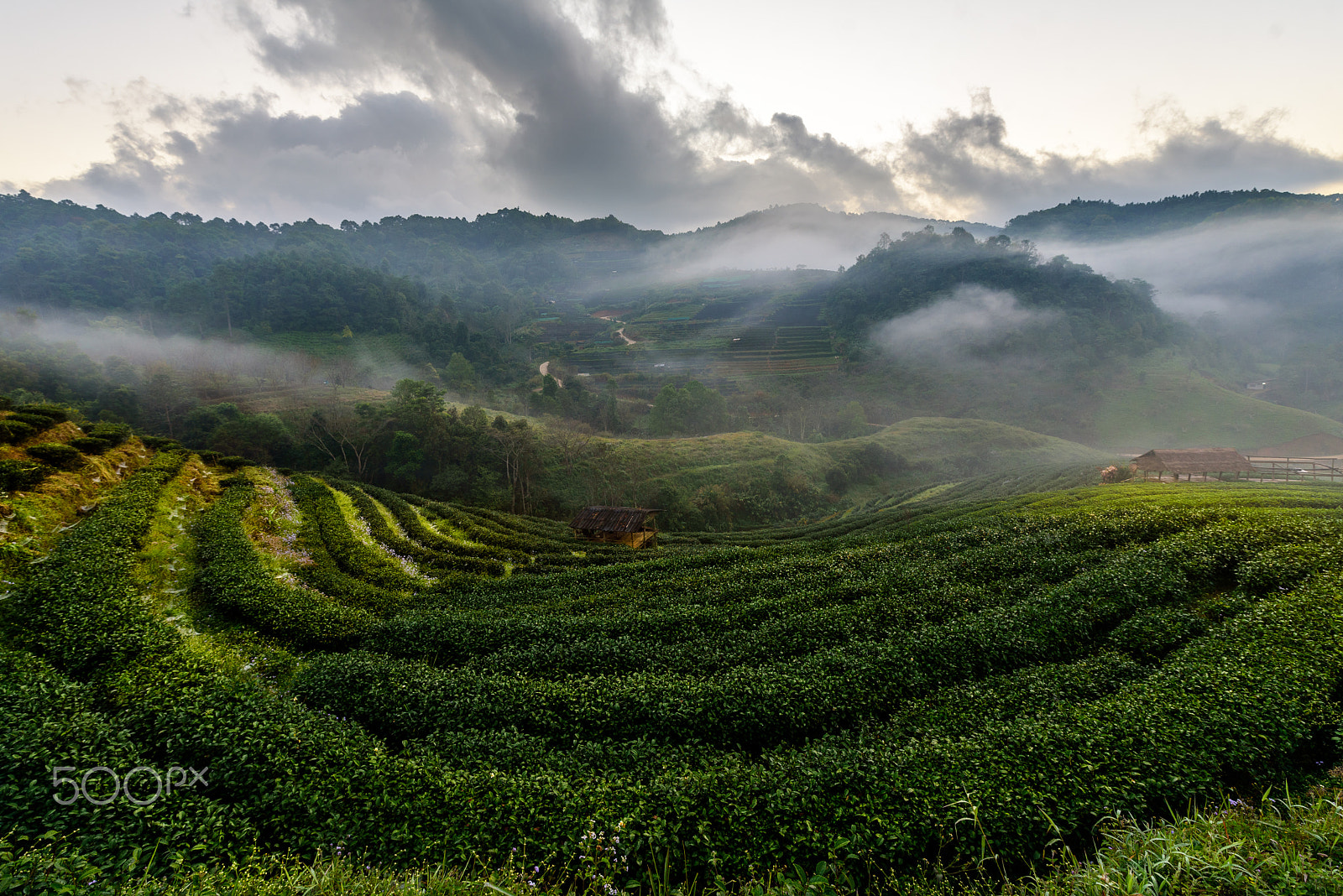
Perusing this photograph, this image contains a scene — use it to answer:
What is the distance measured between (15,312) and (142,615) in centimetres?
12142

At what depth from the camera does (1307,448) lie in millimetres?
91500

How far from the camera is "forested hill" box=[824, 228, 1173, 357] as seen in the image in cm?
14812

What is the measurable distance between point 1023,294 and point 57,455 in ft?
708

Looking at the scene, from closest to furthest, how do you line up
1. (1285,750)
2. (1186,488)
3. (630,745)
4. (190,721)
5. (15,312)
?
(1285,750), (190,721), (630,745), (1186,488), (15,312)

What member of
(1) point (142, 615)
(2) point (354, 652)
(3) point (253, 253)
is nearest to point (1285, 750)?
(2) point (354, 652)

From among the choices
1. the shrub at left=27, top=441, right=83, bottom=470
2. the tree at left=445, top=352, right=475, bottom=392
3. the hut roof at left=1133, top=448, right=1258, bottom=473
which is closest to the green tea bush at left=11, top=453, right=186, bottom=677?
the shrub at left=27, top=441, right=83, bottom=470

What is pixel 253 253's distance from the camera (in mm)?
167500

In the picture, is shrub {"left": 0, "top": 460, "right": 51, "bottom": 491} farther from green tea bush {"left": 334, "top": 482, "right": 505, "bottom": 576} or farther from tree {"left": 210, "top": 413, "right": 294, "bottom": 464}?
tree {"left": 210, "top": 413, "right": 294, "bottom": 464}

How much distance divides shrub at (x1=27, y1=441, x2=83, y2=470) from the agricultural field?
62 centimetres

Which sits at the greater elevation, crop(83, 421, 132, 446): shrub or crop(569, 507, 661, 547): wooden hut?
crop(83, 421, 132, 446): shrub

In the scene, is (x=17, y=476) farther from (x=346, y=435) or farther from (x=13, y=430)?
(x=346, y=435)

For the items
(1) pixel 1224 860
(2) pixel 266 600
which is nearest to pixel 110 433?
(2) pixel 266 600

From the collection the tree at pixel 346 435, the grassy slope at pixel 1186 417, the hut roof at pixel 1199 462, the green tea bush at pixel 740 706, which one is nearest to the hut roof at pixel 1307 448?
the grassy slope at pixel 1186 417

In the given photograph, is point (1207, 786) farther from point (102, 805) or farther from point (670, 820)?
point (102, 805)
